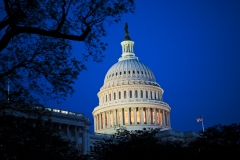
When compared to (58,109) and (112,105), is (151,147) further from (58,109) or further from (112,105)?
(112,105)

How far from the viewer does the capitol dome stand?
496 feet

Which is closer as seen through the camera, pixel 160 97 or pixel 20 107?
pixel 20 107

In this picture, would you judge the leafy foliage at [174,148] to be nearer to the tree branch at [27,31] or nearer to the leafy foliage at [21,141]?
the leafy foliage at [21,141]

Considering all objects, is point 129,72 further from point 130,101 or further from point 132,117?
point 132,117

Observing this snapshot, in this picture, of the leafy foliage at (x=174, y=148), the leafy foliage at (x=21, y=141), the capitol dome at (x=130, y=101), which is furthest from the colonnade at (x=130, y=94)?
the leafy foliage at (x=21, y=141)

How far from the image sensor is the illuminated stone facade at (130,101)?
15125 centimetres

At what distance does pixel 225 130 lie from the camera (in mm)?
66438

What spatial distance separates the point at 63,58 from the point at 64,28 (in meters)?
1.85

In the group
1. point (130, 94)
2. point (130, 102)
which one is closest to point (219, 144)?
point (130, 102)

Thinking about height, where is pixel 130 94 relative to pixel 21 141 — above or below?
above

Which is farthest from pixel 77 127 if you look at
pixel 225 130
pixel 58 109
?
pixel 225 130

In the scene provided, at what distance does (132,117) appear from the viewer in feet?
500

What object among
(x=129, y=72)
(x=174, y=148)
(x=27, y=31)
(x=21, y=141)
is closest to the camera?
(x=27, y=31)

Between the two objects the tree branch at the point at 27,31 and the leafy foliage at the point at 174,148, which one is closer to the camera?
the tree branch at the point at 27,31
